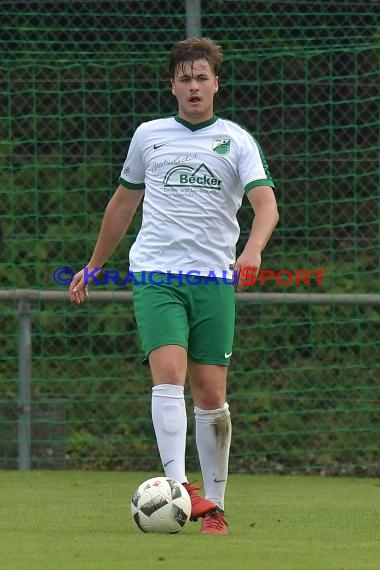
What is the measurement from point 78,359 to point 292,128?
6.50 feet

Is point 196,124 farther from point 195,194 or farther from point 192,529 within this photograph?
point 192,529

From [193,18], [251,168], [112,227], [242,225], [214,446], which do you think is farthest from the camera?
[242,225]

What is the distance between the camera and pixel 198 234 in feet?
17.3

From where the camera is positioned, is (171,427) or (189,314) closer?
(171,427)

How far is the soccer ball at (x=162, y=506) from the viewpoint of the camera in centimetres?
488

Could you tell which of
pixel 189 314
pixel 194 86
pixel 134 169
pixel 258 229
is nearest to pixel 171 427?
pixel 189 314

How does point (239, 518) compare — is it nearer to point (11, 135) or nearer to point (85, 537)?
point (85, 537)

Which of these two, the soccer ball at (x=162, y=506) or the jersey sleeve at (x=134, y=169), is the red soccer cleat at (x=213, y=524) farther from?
the jersey sleeve at (x=134, y=169)

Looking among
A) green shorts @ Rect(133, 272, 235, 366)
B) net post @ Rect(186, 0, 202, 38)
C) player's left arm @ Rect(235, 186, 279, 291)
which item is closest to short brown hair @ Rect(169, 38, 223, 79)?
player's left arm @ Rect(235, 186, 279, 291)

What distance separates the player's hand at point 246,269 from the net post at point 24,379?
3919mm

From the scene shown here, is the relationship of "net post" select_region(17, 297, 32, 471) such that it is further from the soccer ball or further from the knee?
the soccer ball

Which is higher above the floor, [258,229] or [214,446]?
[258,229]

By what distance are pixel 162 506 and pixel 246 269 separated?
0.86m

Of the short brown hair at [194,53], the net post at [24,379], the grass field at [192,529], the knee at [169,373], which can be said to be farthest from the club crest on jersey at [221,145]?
the net post at [24,379]
